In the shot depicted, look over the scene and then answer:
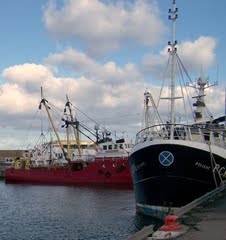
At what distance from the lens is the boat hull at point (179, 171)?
20.9m

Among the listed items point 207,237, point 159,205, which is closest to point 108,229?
point 159,205

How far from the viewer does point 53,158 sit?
265 feet

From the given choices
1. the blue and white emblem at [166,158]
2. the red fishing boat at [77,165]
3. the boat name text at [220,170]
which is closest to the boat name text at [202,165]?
the boat name text at [220,170]

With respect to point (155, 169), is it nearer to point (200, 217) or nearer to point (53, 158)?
point (200, 217)

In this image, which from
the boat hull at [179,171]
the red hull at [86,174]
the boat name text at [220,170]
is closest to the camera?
the boat hull at [179,171]

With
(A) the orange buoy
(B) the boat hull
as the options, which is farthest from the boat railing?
(A) the orange buoy

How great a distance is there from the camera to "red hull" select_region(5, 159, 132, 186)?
58812 millimetres

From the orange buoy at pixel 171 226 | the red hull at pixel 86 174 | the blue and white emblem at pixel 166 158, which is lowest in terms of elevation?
the orange buoy at pixel 171 226

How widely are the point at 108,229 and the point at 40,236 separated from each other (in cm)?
362

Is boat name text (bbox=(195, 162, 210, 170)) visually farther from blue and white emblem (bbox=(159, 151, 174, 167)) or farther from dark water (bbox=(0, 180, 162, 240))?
dark water (bbox=(0, 180, 162, 240))

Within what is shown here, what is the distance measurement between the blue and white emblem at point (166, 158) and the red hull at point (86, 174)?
35821 millimetres

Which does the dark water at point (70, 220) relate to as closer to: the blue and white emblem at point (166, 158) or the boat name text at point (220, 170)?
the blue and white emblem at point (166, 158)

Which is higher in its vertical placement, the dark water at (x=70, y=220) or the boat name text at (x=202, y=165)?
the boat name text at (x=202, y=165)

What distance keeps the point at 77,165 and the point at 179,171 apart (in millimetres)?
48430
